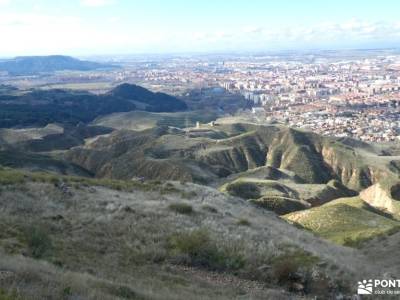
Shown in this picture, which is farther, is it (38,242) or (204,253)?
(204,253)

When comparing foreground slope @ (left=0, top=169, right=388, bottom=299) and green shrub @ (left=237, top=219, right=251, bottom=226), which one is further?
green shrub @ (left=237, top=219, right=251, bottom=226)

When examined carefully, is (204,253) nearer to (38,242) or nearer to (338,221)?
(38,242)

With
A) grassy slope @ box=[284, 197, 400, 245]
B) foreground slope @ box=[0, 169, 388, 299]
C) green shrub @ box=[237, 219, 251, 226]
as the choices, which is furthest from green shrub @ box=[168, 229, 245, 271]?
grassy slope @ box=[284, 197, 400, 245]

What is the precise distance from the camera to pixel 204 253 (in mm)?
16625

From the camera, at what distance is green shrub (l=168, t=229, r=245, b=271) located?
16.0m

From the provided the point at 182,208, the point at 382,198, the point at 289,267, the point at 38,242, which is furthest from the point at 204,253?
the point at 382,198

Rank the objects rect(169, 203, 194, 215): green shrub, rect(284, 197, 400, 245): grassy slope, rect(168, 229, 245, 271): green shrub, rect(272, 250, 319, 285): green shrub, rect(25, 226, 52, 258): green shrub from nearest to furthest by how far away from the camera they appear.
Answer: rect(25, 226, 52, 258): green shrub
rect(272, 250, 319, 285): green shrub
rect(168, 229, 245, 271): green shrub
rect(169, 203, 194, 215): green shrub
rect(284, 197, 400, 245): grassy slope

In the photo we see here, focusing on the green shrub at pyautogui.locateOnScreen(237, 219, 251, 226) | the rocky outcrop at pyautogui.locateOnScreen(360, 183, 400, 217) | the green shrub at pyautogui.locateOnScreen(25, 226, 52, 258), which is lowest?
the rocky outcrop at pyautogui.locateOnScreen(360, 183, 400, 217)

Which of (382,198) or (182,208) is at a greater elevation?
(182,208)

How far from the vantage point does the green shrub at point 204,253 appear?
16047 mm

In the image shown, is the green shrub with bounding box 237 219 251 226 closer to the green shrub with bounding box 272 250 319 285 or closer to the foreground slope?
the foreground slope

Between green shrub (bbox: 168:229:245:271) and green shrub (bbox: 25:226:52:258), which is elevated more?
green shrub (bbox: 25:226:52:258)

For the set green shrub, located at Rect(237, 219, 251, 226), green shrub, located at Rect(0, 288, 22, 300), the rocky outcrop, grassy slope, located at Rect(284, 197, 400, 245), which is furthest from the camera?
the rocky outcrop

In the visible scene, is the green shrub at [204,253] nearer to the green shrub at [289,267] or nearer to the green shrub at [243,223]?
the green shrub at [289,267]
